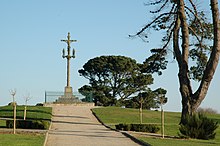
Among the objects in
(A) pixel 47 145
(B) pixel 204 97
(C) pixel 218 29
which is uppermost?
(C) pixel 218 29

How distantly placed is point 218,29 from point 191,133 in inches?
331

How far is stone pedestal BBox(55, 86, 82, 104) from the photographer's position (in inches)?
2378

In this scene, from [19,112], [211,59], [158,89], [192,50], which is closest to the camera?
[211,59]

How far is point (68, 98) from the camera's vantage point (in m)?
61.2

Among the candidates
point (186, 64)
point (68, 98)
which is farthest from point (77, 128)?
point (68, 98)

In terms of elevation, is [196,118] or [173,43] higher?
[173,43]

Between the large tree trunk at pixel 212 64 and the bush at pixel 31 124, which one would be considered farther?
the large tree trunk at pixel 212 64

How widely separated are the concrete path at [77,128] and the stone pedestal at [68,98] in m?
2.87

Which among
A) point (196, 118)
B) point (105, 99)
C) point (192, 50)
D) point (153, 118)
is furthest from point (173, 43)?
point (105, 99)

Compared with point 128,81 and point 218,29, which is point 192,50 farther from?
point 128,81

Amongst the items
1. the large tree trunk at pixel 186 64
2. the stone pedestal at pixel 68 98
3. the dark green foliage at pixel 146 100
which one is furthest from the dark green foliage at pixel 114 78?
the large tree trunk at pixel 186 64

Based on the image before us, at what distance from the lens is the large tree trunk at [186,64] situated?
32.0 m

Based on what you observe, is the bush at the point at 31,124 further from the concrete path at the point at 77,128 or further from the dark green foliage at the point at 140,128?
the dark green foliage at the point at 140,128

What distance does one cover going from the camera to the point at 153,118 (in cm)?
4888
